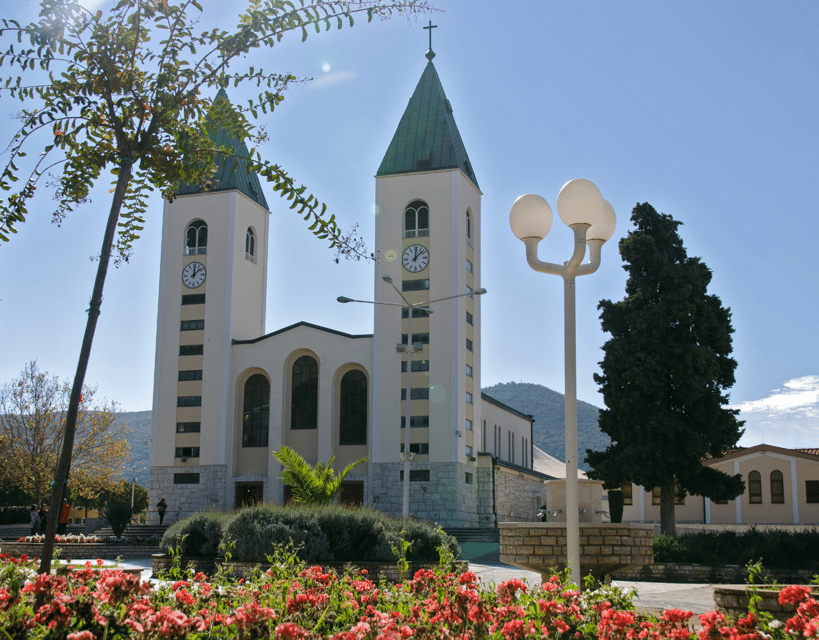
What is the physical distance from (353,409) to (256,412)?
5.81 meters

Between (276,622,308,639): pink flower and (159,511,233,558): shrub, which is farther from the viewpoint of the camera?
(159,511,233,558): shrub

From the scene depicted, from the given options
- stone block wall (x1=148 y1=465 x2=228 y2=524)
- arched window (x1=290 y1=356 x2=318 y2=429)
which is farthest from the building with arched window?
stone block wall (x1=148 y1=465 x2=228 y2=524)

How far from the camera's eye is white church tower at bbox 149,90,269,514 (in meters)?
47.8

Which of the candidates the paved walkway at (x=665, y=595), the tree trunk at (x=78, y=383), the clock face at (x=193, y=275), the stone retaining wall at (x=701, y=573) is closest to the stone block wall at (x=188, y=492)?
the clock face at (x=193, y=275)

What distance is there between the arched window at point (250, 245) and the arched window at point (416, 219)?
1086 cm

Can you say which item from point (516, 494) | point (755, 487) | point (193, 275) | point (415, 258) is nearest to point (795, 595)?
point (755, 487)

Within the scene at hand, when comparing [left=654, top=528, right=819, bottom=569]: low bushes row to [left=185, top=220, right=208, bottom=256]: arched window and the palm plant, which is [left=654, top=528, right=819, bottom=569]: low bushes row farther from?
[left=185, top=220, right=208, bottom=256]: arched window

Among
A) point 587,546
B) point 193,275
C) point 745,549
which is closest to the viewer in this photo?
point 587,546

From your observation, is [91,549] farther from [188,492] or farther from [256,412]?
[256,412]

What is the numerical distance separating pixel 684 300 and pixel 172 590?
85.9 feet

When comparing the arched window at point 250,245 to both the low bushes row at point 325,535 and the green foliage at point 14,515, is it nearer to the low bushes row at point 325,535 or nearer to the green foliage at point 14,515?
the green foliage at point 14,515

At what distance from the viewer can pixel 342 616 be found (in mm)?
5492

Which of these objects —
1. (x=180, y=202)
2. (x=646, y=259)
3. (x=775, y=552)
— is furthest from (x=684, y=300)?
(x=180, y=202)

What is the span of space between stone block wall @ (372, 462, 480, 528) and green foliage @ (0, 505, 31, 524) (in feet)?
85.1
